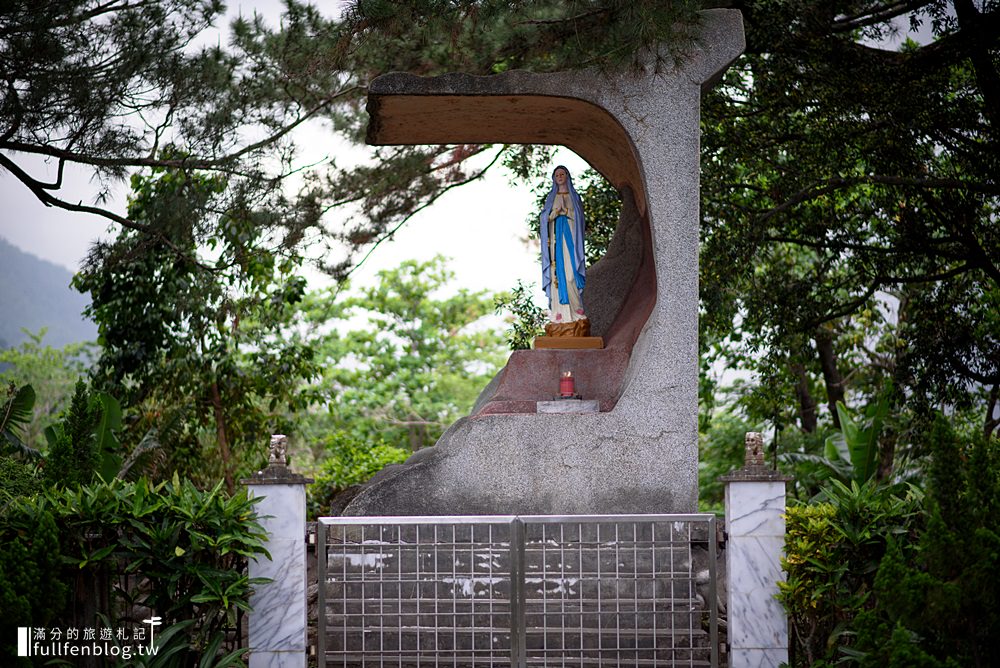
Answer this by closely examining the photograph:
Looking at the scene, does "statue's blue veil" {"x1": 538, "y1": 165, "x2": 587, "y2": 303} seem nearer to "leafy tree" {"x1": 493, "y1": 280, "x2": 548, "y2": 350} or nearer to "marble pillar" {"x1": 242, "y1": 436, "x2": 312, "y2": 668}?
"marble pillar" {"x1": 242, "y1": 436, "x2": 312, "y2": 668}

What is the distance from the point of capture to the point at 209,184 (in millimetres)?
9828

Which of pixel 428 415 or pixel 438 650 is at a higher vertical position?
pixel 428 415

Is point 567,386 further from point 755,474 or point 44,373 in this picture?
point 44,373

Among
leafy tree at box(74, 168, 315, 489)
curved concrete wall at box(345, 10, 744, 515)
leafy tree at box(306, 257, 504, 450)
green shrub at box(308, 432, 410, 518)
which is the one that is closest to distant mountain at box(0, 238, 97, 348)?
leafy tree at box(306, 257, 504, 450)

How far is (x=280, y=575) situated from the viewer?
610 cm

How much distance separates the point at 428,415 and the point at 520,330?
8043 millimetres

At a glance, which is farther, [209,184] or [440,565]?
[209,184]

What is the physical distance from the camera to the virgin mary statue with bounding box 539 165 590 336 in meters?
8.26

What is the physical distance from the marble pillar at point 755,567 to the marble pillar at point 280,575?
7.96ft

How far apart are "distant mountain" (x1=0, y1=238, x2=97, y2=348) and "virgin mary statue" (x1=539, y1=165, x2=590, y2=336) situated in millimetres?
18451

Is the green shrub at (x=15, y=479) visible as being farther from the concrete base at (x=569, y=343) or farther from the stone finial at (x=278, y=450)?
the concrete base at (x=569, y=343)

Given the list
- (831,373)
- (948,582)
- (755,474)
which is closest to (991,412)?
(831,373)

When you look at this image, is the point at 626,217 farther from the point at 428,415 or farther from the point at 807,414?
the point at 428,415

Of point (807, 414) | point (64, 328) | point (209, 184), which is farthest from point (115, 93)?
point (64, 328)
